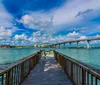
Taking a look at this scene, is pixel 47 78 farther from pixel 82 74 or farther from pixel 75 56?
pixel 75 56

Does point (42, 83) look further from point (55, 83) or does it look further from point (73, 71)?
point (73, 71)

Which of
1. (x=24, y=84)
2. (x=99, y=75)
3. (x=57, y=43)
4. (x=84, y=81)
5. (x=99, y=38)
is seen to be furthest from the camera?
(x=57, y=43)

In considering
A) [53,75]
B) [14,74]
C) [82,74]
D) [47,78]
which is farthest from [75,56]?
[82,74]

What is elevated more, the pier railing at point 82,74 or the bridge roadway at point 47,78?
the pier railing at point 82,74

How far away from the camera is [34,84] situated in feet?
18.2

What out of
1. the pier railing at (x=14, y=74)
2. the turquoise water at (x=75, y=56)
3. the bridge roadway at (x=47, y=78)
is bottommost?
the turquoise water at (x=75, y=56)

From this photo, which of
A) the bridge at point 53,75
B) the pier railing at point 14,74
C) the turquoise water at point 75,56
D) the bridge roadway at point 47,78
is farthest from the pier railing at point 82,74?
the turquoise water at point 75,56

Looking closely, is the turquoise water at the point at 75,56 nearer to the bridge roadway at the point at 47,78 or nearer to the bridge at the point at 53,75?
the bridge roadway at the point at 47,78

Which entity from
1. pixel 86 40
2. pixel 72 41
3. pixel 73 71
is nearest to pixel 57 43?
pixel 72 41

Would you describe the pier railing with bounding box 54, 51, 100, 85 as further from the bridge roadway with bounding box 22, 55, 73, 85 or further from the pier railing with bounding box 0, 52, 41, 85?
the pier railing with bounding box 0, 52, 41, 85

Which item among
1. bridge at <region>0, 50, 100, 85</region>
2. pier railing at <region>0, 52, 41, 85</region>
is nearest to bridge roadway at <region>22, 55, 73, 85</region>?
bridge at <region>0, 50, 100, 85</region>

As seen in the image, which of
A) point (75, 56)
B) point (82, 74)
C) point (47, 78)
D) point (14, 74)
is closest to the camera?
point (82, 74)

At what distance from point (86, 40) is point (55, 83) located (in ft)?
225

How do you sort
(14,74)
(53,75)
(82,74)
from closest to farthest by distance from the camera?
(82,74) < (14,74) < (53,75)
